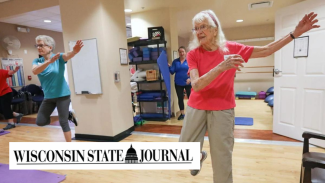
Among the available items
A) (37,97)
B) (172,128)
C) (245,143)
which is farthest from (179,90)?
(37,97)

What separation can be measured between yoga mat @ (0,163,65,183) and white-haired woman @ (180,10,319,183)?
168cm

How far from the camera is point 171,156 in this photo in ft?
5.97

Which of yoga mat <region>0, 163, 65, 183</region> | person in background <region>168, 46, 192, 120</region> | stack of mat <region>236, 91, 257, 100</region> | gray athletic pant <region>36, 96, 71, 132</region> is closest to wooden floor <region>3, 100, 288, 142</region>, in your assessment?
person in background <region>168, 46, 192, 120</region>

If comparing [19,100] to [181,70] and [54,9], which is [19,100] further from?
[181,70]

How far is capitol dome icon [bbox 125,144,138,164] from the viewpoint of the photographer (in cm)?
212

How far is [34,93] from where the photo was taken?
18.7 feet

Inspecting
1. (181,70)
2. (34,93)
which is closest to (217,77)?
(181,70)

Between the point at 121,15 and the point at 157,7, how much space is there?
120 centimetres

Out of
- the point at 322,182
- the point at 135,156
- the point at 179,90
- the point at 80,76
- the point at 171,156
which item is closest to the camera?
the point at 322,182

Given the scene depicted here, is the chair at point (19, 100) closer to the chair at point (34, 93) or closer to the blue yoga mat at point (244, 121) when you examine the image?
the chair at point (34, 93)

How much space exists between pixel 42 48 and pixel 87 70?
0.90 metres

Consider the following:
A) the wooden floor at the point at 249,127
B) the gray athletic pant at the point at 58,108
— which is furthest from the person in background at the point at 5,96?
the gray athletic pant at the point at 58,108

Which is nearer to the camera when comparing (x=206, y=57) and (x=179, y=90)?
(x=206, y=57)

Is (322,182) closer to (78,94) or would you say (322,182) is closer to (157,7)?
(78,94)
